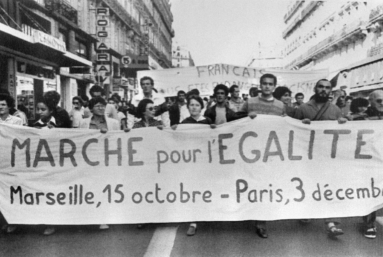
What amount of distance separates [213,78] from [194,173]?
666 cm

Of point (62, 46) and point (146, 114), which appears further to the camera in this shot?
point (62, 46)

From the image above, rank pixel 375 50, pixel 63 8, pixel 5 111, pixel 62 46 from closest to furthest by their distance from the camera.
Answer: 1. pixel 5 111
2. pixel 62 46
3. pixel 63 8
4. pixel 375 50

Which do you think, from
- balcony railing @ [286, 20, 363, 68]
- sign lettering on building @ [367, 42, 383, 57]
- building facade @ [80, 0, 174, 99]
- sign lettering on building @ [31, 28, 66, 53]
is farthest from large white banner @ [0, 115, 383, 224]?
balcony railing @ [286, 20, 363, 68]

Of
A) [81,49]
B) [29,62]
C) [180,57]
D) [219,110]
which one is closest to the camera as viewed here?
[219,110]

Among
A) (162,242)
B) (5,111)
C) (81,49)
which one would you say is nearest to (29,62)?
(81,49)

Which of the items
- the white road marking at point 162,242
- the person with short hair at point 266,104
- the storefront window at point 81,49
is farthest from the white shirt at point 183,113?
the storefront window at point 81,49

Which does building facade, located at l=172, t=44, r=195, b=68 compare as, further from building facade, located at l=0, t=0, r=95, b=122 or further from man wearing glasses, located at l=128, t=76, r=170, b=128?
man wearing glasses, located at l=128, t=76, r=170, b=128

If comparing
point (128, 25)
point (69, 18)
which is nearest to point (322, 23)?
point (128, 25)

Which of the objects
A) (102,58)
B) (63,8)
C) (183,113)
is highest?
(63,8)

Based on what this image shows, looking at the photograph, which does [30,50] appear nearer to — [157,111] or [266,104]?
[157,111]

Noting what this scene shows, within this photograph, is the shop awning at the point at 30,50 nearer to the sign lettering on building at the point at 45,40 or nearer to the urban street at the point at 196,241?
the sign lettering on building at the point at 45,40

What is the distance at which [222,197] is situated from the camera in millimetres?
4902

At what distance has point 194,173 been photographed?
4996 millimetres

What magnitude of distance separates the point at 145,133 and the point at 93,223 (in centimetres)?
111
